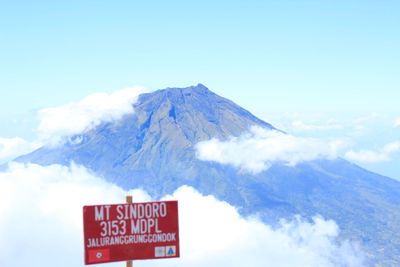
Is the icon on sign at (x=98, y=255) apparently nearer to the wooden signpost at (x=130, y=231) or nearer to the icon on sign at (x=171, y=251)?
the wooden signpost at (x=130, y=231)

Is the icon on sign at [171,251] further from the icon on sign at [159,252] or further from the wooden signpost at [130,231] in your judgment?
the icon on sign at [159,252]

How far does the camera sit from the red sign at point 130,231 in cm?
1728

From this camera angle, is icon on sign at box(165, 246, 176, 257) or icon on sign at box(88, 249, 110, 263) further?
icon on sign at box(165, 246, 176, 257)

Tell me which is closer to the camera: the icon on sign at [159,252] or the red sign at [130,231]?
the red sign at [130,231]

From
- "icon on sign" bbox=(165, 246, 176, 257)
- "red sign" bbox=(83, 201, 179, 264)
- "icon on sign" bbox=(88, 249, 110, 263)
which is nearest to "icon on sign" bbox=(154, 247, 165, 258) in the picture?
"red sign" bbox=(83, 201, 179, 264)

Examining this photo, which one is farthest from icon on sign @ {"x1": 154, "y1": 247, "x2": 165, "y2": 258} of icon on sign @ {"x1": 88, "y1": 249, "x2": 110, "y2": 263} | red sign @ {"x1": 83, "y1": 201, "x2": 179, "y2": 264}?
icon on sign @ {"x1": 88, "y1": 249, "x2": 110, "y2": 263}

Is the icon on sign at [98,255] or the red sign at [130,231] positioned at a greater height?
the red sign at [130,231]

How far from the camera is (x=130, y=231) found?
17.7 meters

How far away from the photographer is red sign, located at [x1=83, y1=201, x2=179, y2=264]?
17281mm

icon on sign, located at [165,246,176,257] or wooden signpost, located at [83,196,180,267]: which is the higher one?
wooden signpost, located at [83,196,180,267]

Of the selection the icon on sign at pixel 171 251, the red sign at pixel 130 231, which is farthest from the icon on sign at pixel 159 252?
the icon on sign at pixel 171 251

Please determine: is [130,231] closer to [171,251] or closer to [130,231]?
[130,231]

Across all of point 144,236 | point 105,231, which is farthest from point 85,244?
point 144,236

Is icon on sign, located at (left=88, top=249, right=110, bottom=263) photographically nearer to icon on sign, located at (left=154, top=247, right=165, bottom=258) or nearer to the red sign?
the red sign
